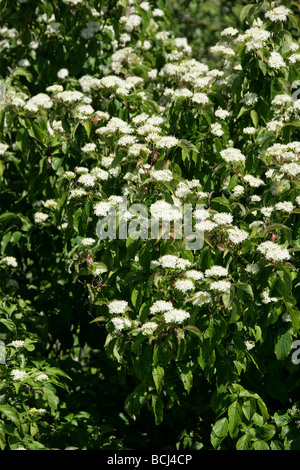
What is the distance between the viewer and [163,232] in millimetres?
2496

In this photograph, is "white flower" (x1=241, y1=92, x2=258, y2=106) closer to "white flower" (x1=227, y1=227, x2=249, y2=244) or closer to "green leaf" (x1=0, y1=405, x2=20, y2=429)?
"white flower" (x1=227, y1=227, x2=249, y2=244)

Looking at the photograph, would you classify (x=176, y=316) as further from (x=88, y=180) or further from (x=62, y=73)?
(x=62, y=73)

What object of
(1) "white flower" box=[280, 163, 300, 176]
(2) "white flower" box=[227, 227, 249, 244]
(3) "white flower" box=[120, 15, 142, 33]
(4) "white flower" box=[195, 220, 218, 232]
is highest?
(3) "white flower" box=[120, 15, 142, 33]

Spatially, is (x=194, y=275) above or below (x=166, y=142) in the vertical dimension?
below

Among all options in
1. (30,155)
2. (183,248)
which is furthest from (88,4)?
(183,248)

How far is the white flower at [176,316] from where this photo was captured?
240cm

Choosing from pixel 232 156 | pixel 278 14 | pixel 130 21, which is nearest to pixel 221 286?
pixel 232 156

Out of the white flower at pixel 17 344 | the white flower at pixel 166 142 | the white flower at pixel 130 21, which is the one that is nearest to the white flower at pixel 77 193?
the white flower at pixel 166 142

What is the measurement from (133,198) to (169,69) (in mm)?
1146

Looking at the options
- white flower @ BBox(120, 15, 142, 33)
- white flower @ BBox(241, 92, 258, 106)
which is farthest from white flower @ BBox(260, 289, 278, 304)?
white flower @ BBox(120, 15, 142, 33)

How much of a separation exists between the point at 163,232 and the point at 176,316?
14.1 inches

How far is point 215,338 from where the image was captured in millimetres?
2520

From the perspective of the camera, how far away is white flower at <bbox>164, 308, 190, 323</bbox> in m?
2.40

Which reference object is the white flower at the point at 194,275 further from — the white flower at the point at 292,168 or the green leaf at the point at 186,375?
the white flower at the point at 292,168
